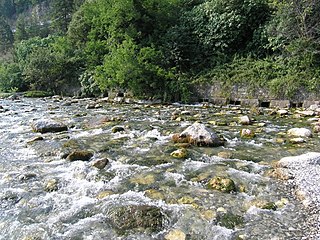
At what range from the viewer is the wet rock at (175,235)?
293cm

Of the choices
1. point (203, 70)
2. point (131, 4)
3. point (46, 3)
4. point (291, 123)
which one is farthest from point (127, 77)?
point (46, 3)

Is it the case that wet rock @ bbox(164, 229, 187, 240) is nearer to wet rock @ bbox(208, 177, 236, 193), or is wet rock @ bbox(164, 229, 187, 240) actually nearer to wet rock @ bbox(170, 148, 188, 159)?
wet rock @ bbox(208, 177, 236, 193)

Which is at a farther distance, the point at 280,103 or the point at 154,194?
the point at 280,103

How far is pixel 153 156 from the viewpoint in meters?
5.55

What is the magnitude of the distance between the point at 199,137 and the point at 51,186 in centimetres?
321

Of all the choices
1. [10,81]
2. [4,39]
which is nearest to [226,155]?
[10,81]

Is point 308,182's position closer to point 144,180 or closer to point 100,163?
point 144,180

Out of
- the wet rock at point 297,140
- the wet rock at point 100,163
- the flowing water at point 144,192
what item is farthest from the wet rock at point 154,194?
the wet rock at point 297,140

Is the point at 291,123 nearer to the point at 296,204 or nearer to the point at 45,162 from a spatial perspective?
the point at 296,204

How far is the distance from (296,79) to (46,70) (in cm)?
1950

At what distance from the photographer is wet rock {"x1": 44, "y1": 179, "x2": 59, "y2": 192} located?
4125 mm

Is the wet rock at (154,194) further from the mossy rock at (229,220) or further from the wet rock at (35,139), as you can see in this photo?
the wet rock at (35,139)

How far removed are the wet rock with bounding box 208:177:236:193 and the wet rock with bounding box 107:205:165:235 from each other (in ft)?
3.28

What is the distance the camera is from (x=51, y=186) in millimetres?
4180
